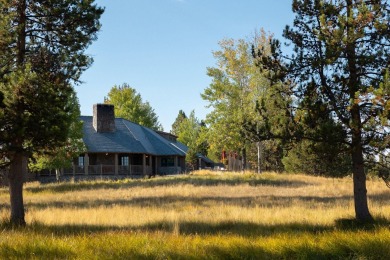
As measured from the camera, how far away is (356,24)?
400 inches

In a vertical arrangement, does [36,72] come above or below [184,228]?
above

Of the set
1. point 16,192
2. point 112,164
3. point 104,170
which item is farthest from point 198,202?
point 112,164

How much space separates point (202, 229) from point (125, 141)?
30.2 meters

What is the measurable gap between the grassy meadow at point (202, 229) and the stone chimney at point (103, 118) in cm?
1759

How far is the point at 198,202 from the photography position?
1856cm

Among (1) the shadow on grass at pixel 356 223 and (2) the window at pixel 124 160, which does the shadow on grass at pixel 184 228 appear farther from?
(2) the window at pixel 124 160

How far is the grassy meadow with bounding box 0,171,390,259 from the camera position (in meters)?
7.51

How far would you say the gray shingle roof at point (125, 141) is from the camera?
3928 centimetres

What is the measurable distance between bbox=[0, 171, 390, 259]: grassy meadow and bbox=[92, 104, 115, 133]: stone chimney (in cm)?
1759

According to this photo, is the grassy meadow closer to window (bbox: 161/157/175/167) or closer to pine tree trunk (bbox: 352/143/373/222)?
pine tree trunk (bbox: 352/143/373/222)

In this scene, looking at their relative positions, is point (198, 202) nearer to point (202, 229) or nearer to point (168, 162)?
point (202, 229)

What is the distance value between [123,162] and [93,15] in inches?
1181

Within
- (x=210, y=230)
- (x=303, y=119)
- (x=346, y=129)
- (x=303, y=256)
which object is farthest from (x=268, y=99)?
(x=303, y=256)

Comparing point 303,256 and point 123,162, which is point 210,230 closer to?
point 303,256
